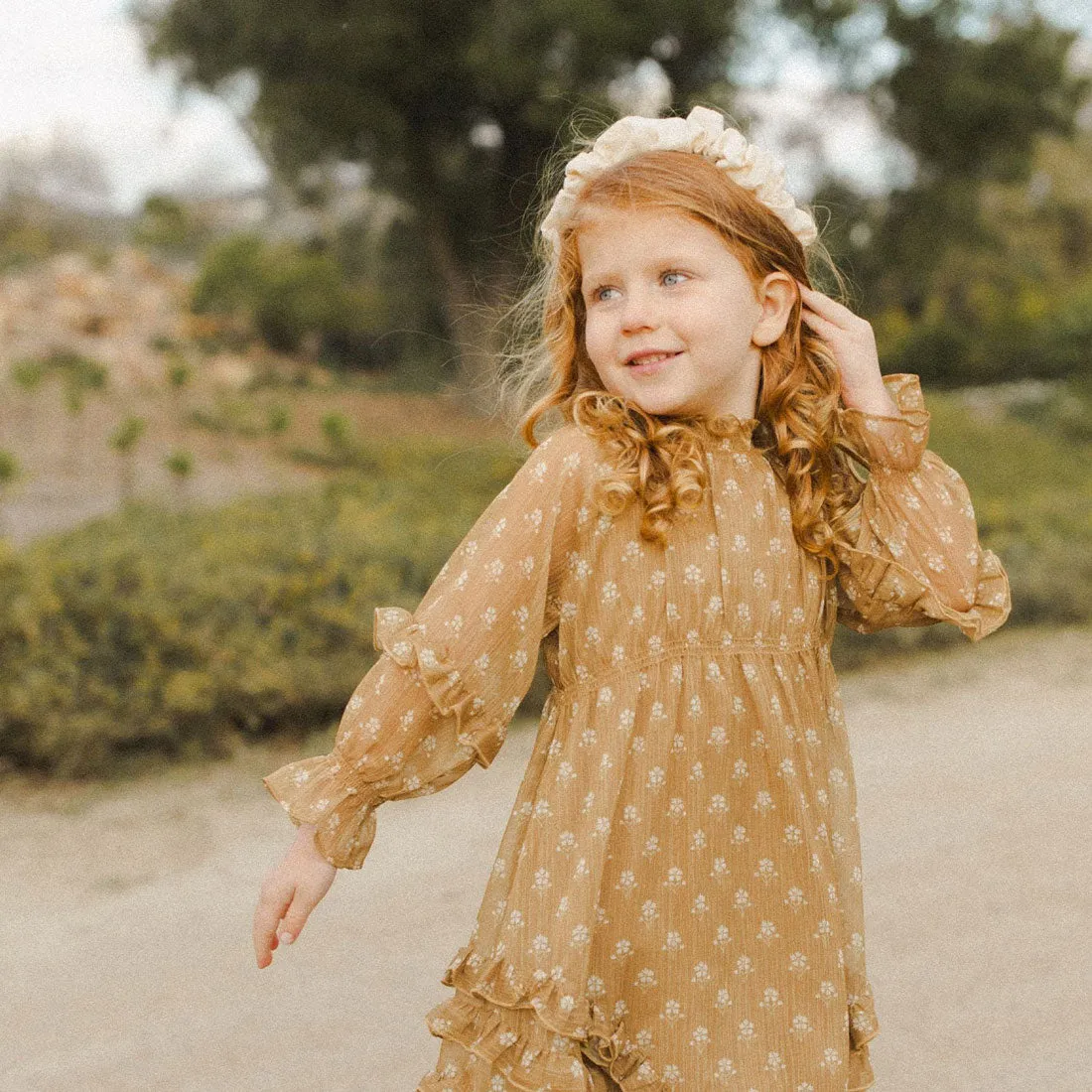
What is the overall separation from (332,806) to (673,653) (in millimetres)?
489

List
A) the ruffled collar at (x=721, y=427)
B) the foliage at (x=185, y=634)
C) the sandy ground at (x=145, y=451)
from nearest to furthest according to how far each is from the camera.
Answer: the ruffled collar at (x=721, y=427) < the foliage at (x=185, y=634) < the sandy ground at (x=145, y=451)

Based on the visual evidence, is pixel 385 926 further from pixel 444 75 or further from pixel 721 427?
pixel 444 75

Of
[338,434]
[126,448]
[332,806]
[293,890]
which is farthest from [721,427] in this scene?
[338,434]

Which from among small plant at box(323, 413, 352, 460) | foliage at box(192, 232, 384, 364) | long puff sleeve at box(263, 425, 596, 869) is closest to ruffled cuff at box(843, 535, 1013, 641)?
long puff sleeve at box(263, 425, 596, 869)

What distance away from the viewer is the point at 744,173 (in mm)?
1741

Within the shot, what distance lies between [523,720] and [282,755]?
943 millimetres

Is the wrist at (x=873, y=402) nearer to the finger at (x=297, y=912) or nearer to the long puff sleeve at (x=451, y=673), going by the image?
the long puff sleeve at (x=451, y=673)

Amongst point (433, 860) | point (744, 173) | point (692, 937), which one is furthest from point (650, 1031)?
point (433, 860)

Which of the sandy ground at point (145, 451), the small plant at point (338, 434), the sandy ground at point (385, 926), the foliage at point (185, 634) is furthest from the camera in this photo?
the small plant at point (338, 434)

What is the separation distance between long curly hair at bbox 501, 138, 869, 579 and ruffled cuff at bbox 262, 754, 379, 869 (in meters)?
0.49

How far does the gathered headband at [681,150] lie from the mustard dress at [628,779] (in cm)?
34

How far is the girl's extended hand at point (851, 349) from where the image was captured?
1868 mm

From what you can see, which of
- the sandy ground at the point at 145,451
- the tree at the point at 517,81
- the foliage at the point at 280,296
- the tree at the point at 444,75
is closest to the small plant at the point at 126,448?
the sandy ground at the point at 145,451

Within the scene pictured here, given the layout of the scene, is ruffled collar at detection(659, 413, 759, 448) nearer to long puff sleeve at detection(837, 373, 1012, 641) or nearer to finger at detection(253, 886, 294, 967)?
long puff sleeve at detection(837, 373, 1012, 641)
